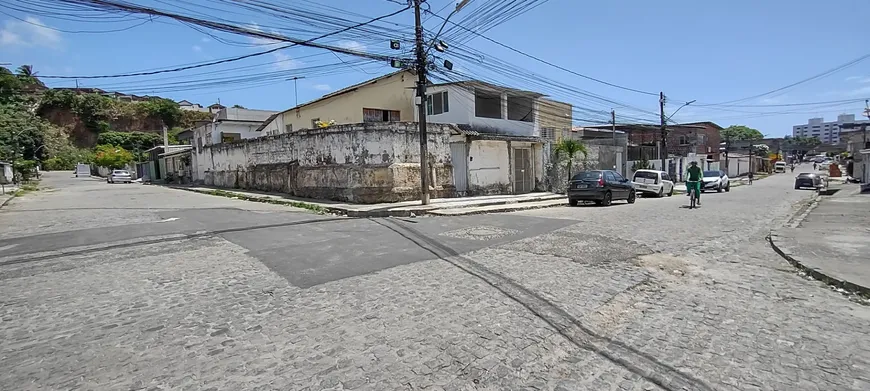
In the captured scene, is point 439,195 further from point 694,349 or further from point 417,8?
point 694,349

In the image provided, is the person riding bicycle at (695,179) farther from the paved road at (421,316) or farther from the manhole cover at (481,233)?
the manhole cover at (481,233)

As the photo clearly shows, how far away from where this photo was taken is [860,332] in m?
4.18

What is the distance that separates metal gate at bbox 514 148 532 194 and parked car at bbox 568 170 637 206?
4.21 meters

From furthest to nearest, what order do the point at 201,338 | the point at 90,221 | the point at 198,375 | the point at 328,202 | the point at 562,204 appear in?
the point at 562,204 → the point at 328,202 → the point at 90,221 → the point at 201,338 → the point at 198,375

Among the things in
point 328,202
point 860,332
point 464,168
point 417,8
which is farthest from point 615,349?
point 464,168

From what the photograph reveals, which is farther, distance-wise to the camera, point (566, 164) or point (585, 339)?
point (566, 164)

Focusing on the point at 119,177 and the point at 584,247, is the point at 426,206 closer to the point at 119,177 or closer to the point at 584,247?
the point at 584,247

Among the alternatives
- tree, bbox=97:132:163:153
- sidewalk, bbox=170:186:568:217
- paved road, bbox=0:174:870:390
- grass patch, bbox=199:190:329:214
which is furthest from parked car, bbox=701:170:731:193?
tree, bbox=97:132:163:153

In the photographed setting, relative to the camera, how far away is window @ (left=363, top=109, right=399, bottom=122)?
25562 millimetres

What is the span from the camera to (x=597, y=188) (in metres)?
17.9

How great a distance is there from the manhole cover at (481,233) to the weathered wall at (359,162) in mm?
7012

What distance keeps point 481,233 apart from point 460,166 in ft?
32.9

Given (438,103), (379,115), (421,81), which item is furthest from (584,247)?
(379,115)

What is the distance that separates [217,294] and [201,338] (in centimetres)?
153
